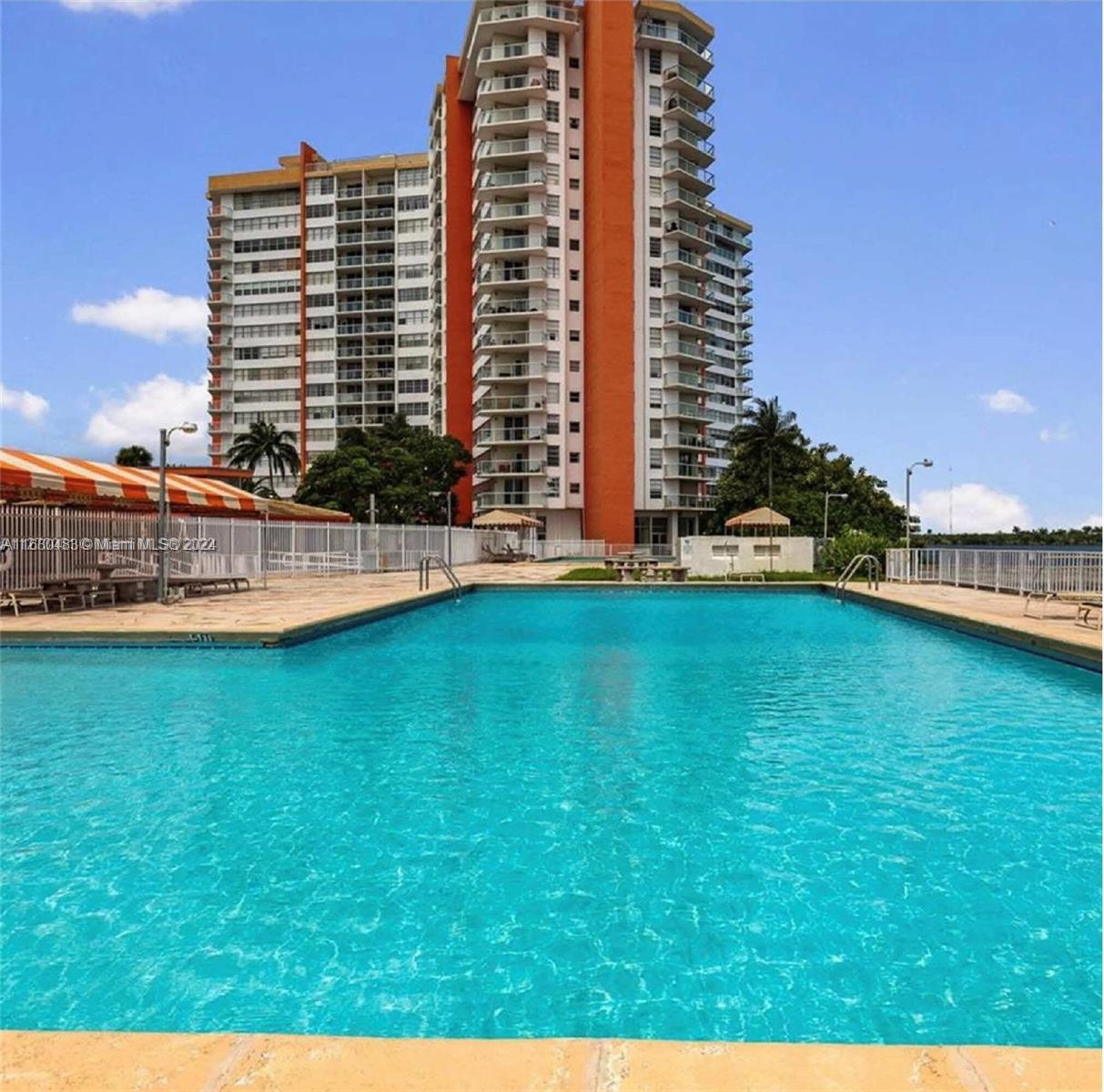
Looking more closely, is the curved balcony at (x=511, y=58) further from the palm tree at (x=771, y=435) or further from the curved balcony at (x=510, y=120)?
the palm tree at (x=771, y=435)

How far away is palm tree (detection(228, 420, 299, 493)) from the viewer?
7469 cm

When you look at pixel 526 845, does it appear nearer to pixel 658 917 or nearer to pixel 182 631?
pixel 658 917

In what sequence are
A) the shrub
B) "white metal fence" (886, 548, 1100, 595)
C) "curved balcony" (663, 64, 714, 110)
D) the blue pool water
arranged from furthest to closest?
"curved balcony" (663, 64, 714, 110) < the shrub < "white metal fence" (886, 548, 1100, 595) < the blue pool water

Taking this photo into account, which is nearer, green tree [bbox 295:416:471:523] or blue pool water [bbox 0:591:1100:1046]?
blue pool water [bbox 0:591:1100:1046]

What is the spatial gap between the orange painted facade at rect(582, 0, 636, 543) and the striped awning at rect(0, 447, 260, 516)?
34.4 meters

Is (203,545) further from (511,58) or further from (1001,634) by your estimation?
(511,58)

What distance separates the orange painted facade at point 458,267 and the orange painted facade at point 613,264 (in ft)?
38.6

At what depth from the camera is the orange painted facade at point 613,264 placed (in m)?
57.7

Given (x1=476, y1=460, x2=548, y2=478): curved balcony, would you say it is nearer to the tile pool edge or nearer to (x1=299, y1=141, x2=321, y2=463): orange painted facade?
(x1=299, y1=141, x2=321, y2=463): orange painted facade

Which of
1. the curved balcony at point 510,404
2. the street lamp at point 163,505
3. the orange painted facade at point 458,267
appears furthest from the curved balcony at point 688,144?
the street lamp at point 163,505

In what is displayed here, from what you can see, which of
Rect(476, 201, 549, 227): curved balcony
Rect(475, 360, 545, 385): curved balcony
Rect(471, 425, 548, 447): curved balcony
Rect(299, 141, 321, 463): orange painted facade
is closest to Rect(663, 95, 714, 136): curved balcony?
Rect(476, 201, 549, 227): curved balcony

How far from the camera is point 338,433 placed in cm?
7662

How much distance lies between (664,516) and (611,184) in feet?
78.3

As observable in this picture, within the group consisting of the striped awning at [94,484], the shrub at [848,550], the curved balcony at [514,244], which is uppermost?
the curved balcony at [514,244]
